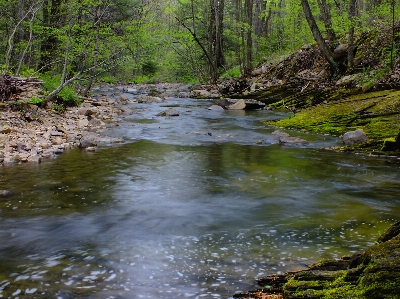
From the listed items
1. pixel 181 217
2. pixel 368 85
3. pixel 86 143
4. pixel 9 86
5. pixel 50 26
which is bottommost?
pixel 181 217

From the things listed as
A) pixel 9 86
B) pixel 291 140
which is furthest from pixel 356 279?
pixel 9 86

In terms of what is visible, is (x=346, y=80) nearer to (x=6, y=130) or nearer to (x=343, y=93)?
(x=343, y=93)

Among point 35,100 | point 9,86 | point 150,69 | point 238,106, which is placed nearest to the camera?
point 9,86

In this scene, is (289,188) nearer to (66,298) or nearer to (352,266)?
(352,266)

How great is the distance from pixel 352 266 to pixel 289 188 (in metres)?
3.60

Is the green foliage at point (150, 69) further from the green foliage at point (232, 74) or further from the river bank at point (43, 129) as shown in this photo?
the river bank at point (43, 129)

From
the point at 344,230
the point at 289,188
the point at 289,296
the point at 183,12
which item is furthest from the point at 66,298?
the point at 183,12

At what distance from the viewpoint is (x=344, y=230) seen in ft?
14.8

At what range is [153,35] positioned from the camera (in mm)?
24016

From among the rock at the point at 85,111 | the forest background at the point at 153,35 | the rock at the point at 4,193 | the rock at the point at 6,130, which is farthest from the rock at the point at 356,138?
the rock at the point at 85,111

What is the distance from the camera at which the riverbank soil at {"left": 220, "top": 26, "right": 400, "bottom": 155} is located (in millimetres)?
9984

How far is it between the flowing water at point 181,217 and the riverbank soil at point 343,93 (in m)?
2.07

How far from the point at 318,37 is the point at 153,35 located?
11527mm

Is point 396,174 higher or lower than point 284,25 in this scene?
lower
